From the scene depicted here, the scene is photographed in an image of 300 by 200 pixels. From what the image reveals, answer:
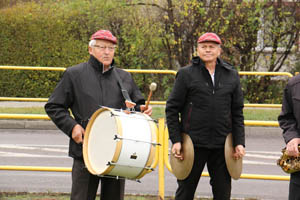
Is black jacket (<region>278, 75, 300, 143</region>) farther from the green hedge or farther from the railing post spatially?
the green hedge

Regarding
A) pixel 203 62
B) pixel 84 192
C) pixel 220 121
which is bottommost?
pixel 84 192

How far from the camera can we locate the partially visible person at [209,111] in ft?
18.3

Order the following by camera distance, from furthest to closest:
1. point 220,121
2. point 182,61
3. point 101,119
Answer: point 182,61, point 220,121, point 101,119

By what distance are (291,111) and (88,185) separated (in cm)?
168

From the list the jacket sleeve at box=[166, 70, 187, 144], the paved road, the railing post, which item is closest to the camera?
the jacket sleeve at box=[166, 70, 187, 144]

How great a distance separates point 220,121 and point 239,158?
1.16 feet

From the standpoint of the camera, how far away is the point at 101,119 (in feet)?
16.7

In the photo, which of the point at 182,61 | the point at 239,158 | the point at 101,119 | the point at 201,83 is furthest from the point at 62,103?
the point at 182,61

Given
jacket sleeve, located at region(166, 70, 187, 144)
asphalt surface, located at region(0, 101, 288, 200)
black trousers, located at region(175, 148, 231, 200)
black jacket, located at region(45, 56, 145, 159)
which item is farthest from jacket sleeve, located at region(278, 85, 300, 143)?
asphalt surface, located at region(0, 101, 288, 200)

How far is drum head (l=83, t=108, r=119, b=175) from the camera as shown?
4.99m

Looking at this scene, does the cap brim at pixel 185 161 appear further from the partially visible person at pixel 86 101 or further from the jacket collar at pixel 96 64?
the jacket collar at pixel 96 64

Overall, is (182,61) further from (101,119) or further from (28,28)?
(101,119)

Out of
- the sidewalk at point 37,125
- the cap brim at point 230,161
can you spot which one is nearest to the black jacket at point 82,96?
the cap brim at point 230,161

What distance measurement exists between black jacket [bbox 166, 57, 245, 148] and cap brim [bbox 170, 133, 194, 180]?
0.05 m
